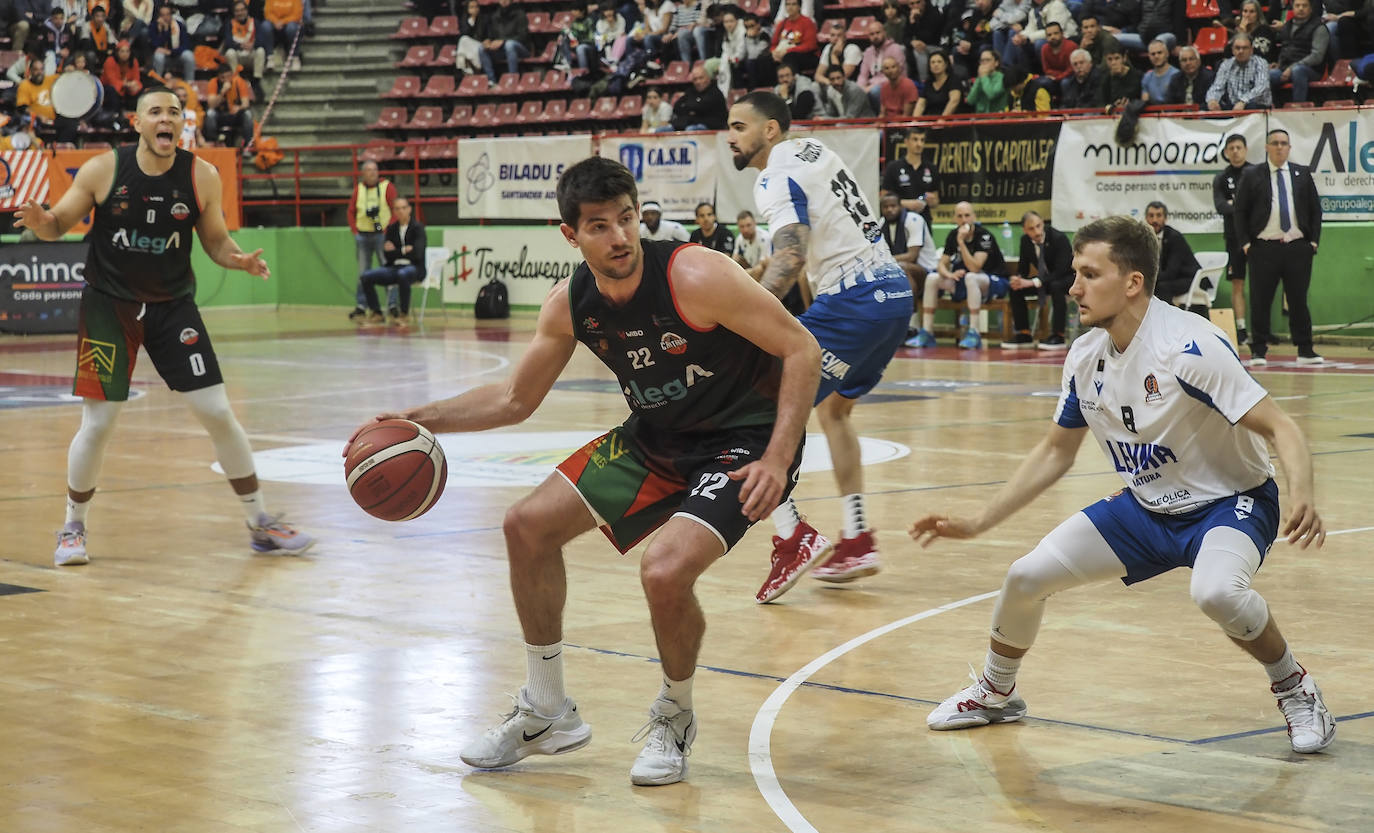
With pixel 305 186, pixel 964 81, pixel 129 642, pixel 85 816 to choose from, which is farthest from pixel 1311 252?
pixel 305 186

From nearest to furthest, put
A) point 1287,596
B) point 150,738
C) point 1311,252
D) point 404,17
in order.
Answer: point 150,738 → point 1287,596 → point 1311,252 → point 404,17

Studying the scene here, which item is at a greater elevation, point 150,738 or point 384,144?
point 384,144

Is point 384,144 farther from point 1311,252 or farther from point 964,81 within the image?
point 1311,252

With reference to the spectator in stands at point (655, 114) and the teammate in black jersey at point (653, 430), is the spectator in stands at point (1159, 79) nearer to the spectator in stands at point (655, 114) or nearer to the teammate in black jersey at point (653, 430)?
the spectator in stands at point (655, 114)

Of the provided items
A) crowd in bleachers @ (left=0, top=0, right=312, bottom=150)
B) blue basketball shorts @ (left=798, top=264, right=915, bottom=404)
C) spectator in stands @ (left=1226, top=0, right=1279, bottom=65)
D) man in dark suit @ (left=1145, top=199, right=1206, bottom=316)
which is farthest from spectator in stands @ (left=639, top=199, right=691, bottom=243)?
blue basketball shorts @ (left=798, top=264, right=915, bottom=404)

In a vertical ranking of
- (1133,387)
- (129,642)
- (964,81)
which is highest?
(964,81)

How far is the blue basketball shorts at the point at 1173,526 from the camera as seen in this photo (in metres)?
4.80

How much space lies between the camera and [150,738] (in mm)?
5020

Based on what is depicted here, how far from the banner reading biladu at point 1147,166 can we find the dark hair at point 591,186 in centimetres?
1581

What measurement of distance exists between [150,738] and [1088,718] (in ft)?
8.93

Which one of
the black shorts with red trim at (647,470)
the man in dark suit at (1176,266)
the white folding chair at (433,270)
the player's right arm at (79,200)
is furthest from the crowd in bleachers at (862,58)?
the black shorts with red trim at (647,470)

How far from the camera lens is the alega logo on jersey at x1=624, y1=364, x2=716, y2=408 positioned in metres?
4.87

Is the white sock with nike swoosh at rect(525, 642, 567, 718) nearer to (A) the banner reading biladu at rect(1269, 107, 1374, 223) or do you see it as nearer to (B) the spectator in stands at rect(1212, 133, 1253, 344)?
(B) the spectator in stands at rect(1212, 133, 1253, 344)

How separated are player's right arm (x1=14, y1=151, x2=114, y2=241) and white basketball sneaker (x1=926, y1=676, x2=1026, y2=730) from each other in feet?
15.8
